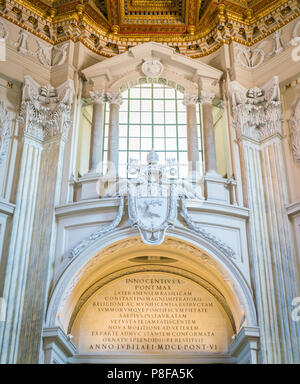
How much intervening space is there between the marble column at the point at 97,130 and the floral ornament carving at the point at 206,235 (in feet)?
8.40

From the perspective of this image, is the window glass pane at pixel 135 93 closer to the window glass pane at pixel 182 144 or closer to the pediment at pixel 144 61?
the pediment at pixel 144 61

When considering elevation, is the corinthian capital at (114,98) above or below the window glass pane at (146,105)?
below

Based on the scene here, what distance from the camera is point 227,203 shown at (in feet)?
45.4

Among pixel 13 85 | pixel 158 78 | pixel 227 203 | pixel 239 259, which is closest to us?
pixel 239 259

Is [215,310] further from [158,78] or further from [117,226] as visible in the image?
[158,78]

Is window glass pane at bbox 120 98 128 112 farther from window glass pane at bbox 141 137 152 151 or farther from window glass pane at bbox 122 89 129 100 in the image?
window glass pane at bbox 141 137 152 151

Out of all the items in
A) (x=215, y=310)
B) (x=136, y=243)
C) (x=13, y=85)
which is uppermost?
(x=13, y=85)

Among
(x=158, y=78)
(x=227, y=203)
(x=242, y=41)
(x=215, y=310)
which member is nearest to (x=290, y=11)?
(x=242, y=41)

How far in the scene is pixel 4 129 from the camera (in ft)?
46.5

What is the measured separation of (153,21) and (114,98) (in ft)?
10.2

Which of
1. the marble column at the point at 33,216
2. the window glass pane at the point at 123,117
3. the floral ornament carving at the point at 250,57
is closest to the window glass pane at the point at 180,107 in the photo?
the window glass pane at the point at 123,117

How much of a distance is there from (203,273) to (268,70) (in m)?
5.46

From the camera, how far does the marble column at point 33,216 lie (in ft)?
39.7

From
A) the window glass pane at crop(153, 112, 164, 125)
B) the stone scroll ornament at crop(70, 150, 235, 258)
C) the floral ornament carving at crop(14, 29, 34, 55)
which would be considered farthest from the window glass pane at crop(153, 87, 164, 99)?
the floral ornament carving at crop(14, 29, 34, 55)
